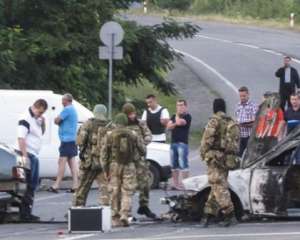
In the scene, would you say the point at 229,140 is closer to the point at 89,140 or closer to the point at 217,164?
the point at 217,164

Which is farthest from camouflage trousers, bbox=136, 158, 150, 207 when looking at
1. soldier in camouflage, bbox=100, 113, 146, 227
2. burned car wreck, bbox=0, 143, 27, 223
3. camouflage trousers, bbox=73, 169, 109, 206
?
burned car wreck, bbox=0, 143, 27, 223

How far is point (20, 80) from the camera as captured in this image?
32188 mm

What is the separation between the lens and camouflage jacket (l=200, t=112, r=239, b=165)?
18.0 metres

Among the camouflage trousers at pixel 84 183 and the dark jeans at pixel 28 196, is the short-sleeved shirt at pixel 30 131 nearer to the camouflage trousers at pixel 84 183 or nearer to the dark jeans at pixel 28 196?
the dark jeans at pixel 28 196

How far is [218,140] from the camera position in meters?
18.1

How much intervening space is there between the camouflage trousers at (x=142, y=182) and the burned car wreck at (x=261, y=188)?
1.63 ft

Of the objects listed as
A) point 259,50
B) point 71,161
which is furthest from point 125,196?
point 259,50

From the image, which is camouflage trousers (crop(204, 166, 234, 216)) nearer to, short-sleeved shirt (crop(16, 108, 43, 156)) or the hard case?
the hard case

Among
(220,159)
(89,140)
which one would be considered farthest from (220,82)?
(220,159)

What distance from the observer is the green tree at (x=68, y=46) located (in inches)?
1251

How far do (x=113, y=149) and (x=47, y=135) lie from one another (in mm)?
6105

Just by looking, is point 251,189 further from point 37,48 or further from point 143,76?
point 143,76

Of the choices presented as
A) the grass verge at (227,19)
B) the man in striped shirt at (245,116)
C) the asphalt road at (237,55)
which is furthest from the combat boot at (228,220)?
the grass verge at (227,19)

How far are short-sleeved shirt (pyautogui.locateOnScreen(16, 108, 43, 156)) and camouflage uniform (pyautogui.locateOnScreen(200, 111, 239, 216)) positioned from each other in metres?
3.26
